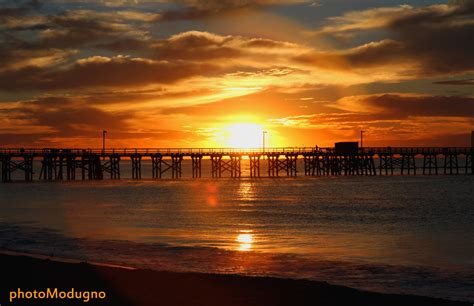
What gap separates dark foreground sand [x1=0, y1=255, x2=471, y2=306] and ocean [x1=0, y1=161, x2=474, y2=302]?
1.73m

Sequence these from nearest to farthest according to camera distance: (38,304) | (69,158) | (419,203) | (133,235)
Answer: (38,304)
(133,235)
(419,203)
(69,158)

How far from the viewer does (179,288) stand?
15.0 m

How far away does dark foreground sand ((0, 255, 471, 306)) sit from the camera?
44.9ft

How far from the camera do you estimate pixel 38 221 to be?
117 feet

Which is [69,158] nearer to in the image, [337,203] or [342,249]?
[337,203]

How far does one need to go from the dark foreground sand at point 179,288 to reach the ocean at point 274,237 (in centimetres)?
173

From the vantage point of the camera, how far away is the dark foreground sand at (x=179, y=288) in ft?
44.9

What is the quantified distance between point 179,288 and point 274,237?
1305cm

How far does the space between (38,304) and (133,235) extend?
15408 millimetres

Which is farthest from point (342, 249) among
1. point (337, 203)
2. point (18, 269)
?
point (337, 203)

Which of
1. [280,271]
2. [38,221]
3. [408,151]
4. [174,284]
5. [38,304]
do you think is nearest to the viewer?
[38,304]

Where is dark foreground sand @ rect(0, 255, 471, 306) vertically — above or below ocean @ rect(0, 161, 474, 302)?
above

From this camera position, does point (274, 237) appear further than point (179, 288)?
Yes

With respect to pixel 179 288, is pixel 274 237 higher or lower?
lower
